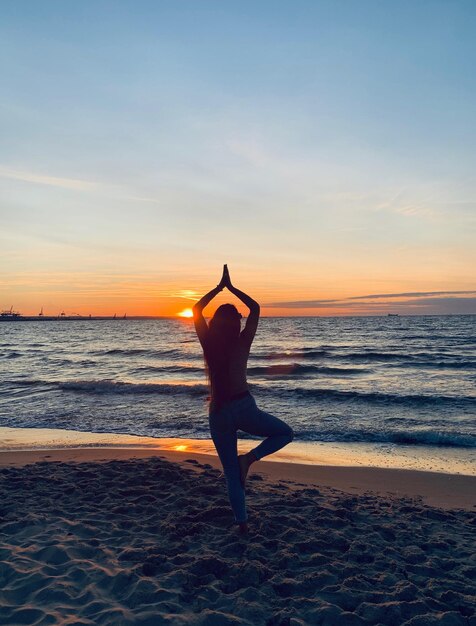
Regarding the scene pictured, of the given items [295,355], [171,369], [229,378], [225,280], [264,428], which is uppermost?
[225,280]

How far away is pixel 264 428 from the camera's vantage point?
4.62 m

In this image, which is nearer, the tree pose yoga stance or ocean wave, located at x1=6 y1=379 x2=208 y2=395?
the tree pose yoga stance

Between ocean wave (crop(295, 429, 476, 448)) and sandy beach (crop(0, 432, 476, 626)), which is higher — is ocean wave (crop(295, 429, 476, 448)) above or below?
below

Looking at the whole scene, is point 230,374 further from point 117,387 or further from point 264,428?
point 117,387

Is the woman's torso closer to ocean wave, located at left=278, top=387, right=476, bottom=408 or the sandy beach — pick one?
the sandy beach

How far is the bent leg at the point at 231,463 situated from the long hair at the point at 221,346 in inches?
15.1

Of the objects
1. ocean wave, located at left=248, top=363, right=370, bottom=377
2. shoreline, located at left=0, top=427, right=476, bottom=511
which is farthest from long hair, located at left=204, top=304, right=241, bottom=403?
ocean wave, located at left=248, top=363, right=370, bottom=377

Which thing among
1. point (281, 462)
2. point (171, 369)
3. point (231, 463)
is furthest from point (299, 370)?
point (231, 463)

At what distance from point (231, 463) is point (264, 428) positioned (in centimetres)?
50

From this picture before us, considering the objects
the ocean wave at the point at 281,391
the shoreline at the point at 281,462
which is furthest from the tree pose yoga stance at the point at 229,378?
the ocean wave at the point at 281,391

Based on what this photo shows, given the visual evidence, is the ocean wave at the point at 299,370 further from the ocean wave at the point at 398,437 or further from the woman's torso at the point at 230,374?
the woman's torso at the point at 230,374

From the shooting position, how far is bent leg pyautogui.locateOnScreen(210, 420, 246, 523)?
462 cm

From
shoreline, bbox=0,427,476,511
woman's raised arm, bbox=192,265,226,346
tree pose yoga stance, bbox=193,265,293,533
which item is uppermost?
woman's raised arm, bbox=192,265,226,346

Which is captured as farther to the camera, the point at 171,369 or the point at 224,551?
the point at 171,369
